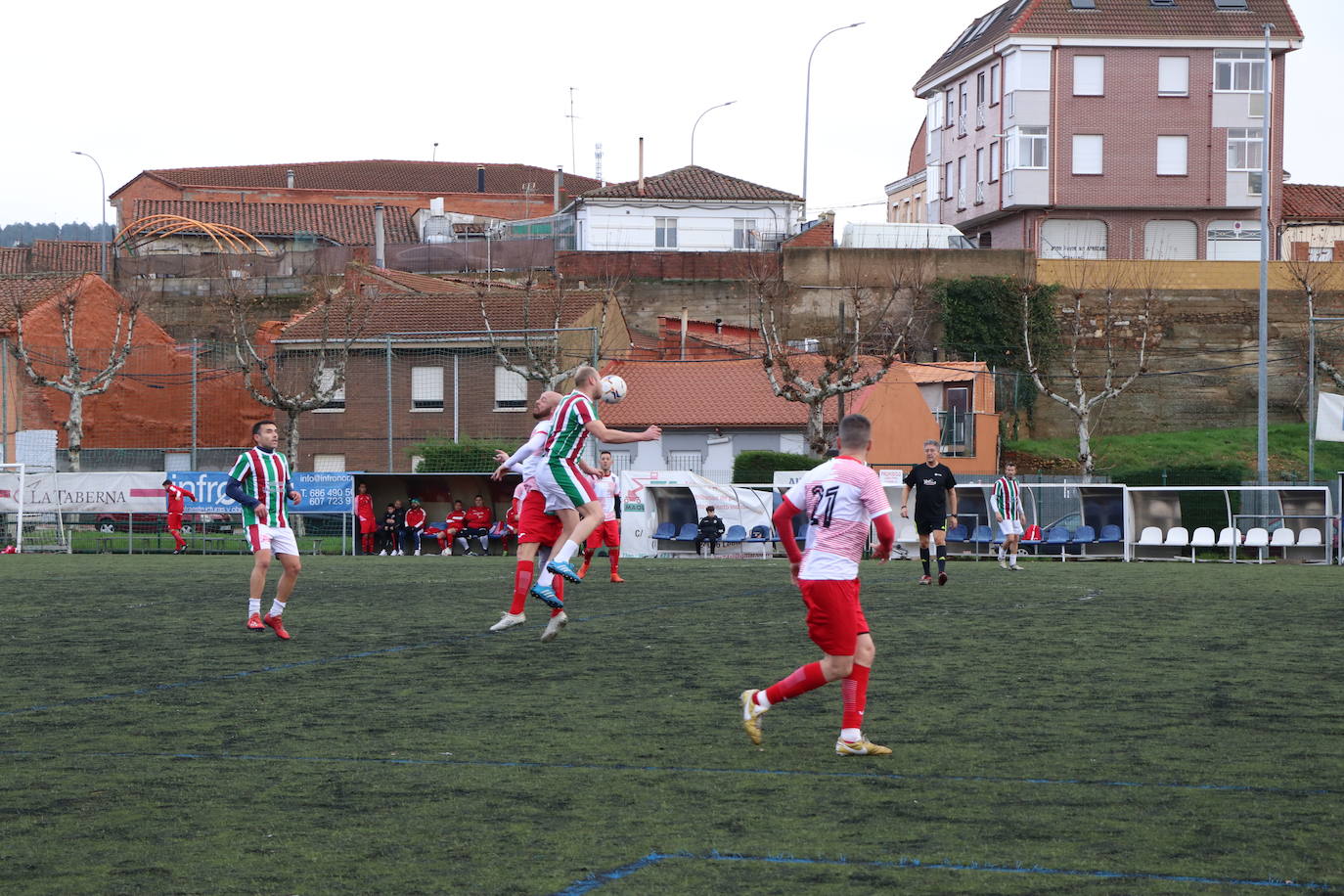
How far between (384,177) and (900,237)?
40.3 meters

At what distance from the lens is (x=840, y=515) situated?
7703 millimetres

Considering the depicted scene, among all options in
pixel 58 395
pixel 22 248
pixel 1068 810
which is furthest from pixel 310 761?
pixel 22 248

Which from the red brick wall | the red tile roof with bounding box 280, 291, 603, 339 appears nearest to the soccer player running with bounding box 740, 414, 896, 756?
the red tile roof with bounding box 280, 291, 603, 339

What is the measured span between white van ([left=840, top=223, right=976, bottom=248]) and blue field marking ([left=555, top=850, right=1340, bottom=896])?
5696cm

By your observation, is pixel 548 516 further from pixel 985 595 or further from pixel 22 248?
pixel 22 248

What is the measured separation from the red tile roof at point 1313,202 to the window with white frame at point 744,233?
84.5 ft

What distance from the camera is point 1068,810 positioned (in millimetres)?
6160

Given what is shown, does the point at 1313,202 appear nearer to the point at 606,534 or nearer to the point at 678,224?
the point at 678,224

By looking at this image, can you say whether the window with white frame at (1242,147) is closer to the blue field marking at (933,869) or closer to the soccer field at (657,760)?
the soccer field at (657,760)

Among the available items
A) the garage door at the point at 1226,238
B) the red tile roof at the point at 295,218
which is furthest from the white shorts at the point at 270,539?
the red tile roof at the point at 295,218

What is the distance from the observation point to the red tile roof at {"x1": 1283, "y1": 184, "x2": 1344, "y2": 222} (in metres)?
72.4

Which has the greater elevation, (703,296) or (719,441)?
(703,296)

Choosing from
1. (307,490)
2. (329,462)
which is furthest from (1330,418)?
(329,462)

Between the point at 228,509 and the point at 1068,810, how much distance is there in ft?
Result: 91.2
